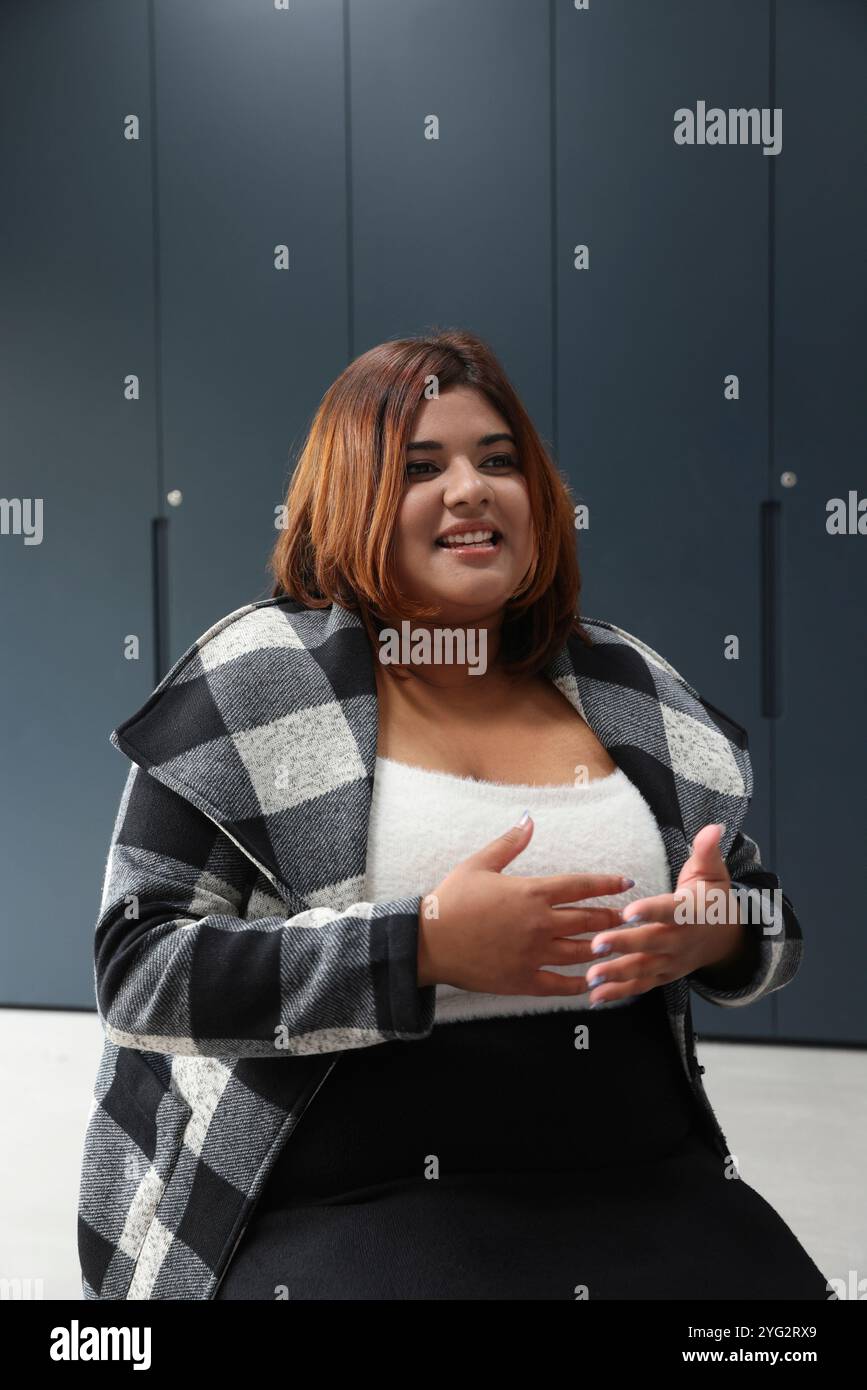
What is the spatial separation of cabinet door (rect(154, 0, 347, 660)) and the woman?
82.7 inches

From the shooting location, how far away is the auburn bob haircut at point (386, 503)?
48.2 inches

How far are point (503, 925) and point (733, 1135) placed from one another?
1.88m

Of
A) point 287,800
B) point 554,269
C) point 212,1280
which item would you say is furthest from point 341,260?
point 212,1280

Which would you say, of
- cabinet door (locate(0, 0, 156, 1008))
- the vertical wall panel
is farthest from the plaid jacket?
cabinet door (locate(0, 0, 156, 1008))

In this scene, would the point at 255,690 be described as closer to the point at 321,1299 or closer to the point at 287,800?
the point at 287,800

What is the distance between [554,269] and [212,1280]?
2.65 metres

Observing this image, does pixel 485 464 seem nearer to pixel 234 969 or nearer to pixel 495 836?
pixel 495 836

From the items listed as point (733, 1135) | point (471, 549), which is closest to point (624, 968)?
point (471, 549)

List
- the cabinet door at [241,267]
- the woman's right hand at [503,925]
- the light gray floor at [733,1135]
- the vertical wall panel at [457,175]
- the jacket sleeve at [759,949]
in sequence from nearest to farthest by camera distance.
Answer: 1. the woman's right hand at [503,925]
2. the jacket sleeve at [759,949]
3. the light gray floor at [733,1135]
4. the vertical wall panel at [457,175]
5. the cabinet door at [241,267]

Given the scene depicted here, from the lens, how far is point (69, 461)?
3473 mm

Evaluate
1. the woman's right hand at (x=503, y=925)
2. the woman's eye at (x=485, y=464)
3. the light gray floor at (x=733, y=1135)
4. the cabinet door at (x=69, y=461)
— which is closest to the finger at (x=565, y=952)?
the woman's right hand at (x=503, y=925)

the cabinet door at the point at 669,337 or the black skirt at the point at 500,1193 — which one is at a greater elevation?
the cabinet door at the point at 669,337

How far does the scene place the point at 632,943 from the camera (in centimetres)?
103

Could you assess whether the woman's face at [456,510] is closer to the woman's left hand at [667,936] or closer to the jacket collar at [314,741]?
the jacket collar at [314,741]
